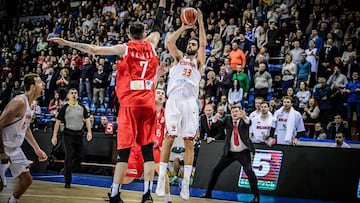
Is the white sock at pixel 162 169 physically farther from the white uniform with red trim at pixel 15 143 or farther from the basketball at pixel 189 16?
the basketball at pixel 189 16

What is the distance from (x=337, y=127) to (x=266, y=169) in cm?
293

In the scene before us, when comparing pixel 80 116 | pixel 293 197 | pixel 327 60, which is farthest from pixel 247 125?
pixel 327 60

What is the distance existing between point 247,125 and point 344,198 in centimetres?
244

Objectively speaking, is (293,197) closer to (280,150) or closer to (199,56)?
(280,150)

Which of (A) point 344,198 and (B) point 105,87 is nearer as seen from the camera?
(A) point 344,198

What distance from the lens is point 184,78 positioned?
7.75 m

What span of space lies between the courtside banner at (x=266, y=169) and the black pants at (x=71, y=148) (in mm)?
3814

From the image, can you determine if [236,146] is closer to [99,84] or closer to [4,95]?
[99,84]

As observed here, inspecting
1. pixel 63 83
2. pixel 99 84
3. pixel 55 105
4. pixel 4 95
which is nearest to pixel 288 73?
pixel 99 84

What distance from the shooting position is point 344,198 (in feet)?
33.0

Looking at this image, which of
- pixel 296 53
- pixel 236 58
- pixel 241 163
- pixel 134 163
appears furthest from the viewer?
pixel 236 58

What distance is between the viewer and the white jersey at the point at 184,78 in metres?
7.75

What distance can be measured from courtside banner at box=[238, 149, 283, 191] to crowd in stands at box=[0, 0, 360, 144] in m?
1.77

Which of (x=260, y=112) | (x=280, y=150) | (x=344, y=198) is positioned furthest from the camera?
(x=260, y=112)
